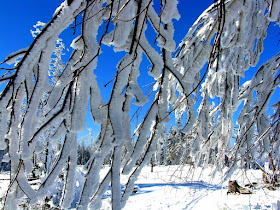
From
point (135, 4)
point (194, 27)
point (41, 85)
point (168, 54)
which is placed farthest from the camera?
point (194, 27)

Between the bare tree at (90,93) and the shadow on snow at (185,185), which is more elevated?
the bare tree at (90,93)

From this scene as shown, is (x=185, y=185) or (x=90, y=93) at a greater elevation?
(x=90, y=93)

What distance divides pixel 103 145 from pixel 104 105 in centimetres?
16

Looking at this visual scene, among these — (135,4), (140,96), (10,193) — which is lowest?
(10,193)

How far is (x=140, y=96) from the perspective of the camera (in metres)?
0.89

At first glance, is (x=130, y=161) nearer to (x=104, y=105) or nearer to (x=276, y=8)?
(x=104, y=105)

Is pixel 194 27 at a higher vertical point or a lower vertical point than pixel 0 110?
higher

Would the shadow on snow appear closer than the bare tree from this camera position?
No

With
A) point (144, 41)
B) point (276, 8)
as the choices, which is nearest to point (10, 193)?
point (144, 41)

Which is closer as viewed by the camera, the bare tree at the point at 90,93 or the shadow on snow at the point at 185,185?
the bare tree at the point at 90,93

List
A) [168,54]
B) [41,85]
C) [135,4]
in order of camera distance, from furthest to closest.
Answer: [168,54], [135,4], [41,85]

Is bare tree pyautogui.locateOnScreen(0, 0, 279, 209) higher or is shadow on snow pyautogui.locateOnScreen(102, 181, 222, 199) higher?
bare tree pyautogui.locateOnScreen(0, 0, 279, 209)

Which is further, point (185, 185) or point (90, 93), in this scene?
point (185, 185)

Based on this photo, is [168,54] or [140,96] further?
[168,54]
